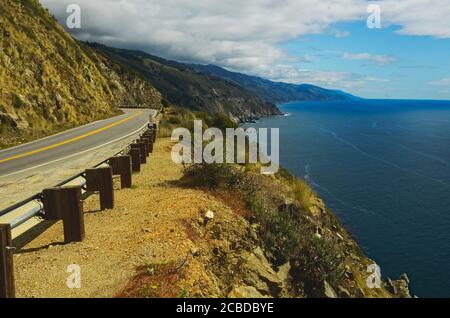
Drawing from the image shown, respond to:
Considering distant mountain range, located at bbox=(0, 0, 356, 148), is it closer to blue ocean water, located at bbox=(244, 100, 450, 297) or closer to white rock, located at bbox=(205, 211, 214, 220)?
white rock, located at bbox=(205, 211, 214, 220)

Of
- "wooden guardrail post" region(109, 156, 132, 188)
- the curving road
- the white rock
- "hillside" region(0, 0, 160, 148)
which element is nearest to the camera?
the white rock

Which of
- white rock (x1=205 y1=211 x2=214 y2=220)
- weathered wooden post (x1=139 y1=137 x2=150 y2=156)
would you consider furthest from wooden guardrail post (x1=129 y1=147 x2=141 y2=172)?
white rock (x1=205 y1=211 x2=214 y2=220)

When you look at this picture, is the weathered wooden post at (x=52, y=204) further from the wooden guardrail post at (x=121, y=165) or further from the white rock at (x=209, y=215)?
the wooden guardrail post at (x=121, y=165)

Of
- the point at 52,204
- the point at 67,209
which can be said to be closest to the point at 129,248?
the point at 67,209

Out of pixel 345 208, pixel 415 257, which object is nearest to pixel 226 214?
pixel 415 257

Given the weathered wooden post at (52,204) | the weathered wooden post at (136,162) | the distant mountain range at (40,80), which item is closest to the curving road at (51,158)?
the weathered wooden post at (136,162)

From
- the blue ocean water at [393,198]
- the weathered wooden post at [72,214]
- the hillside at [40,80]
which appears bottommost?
the blue ocean water at [393,198]
